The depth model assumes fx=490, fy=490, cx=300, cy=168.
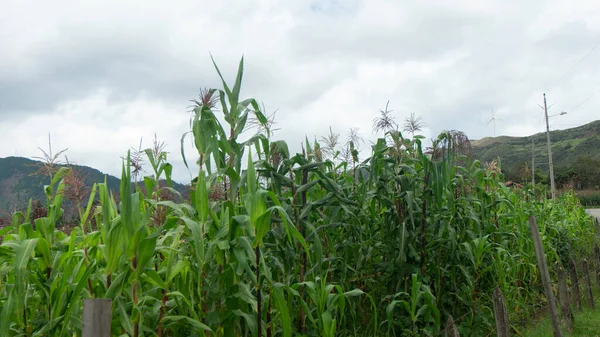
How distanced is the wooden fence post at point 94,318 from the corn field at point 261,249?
329 millimetres

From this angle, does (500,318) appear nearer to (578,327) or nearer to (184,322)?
(184,322)

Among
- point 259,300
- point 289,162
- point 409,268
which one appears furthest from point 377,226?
point 259,300

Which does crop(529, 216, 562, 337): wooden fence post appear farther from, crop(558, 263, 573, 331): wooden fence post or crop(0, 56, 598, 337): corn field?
crop(558, 263, 573, 331): wooden fence post

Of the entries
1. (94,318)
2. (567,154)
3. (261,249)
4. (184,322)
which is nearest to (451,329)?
(261,249)

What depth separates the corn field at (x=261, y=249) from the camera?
8.05 ft

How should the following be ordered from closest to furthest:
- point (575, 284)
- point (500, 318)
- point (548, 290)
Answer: point (500, 318) < point (548, 290) < point (575, 284)

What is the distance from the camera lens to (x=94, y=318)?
1.95 meters

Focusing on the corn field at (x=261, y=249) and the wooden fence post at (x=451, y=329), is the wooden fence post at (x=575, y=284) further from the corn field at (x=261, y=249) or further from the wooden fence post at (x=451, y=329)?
the wooden fence post at (x=451, y=329)

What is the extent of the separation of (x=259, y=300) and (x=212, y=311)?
262 millimetres

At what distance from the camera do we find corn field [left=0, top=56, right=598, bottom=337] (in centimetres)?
246

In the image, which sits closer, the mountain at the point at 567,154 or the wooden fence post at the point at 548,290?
the wooden fence post at the point at 548,290

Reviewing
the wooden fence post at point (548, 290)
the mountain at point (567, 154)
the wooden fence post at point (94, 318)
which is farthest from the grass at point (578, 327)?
the mountain at point (567, 154)

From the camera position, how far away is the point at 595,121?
116 meters

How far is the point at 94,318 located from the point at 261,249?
1204mm
